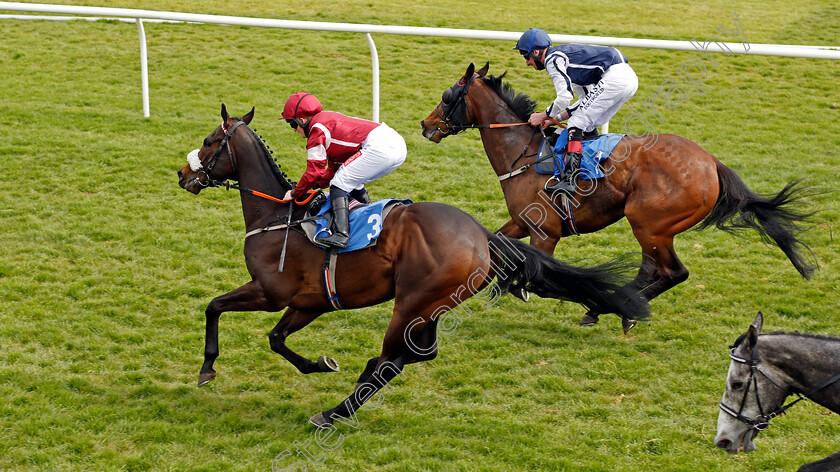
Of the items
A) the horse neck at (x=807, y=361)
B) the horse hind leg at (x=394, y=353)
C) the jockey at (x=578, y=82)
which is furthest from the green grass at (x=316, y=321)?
the jockey at (x=578, y=82)

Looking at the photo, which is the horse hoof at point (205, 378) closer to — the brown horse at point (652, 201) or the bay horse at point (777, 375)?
the brown horse at point (652, 201)

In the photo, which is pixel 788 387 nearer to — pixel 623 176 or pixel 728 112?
pixel 623 176

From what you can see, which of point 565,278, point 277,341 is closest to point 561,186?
point 565,278

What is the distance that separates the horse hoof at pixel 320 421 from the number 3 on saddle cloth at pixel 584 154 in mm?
2515

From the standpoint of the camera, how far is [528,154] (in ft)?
20.4

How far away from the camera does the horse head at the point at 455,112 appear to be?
6.50 metres

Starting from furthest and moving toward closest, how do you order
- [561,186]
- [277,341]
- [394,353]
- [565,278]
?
[561,186] < [277,341] < [565,278] < [394,353]

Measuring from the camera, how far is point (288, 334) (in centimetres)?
517

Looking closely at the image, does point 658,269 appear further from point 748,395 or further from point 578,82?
point 748,395

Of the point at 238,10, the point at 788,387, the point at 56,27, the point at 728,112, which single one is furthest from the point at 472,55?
the point at 788,387

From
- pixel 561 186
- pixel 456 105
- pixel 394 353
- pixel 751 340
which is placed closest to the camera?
pixel 751 340

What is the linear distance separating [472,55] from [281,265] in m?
9.02

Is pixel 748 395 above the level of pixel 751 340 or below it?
below

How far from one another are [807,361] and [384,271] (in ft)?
7.42
